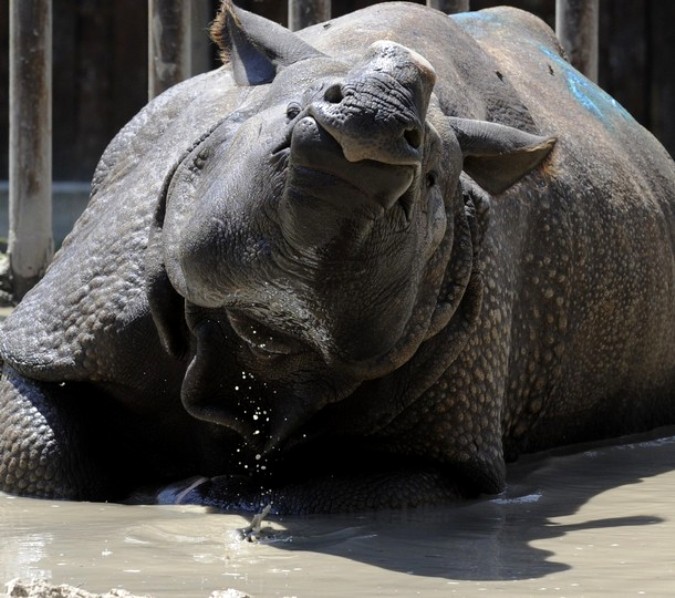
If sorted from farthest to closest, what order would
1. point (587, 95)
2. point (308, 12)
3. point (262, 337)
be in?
point (308, 12)
point (587, 95)
point (262, 337)

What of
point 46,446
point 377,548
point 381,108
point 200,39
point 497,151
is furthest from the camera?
point 200,39

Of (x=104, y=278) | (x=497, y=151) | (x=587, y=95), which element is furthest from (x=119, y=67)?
(x=497, y=151)

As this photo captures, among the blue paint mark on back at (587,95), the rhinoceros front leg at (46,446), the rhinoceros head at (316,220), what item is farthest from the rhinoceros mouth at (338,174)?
the blue paint mark on back at (587,95)

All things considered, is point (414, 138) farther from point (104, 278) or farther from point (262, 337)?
point (104, 278)

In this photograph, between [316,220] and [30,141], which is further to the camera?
[30,141]

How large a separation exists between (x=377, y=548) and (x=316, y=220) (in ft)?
2.66

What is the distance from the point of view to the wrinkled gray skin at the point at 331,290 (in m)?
4.21

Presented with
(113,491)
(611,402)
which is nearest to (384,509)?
(113,491)

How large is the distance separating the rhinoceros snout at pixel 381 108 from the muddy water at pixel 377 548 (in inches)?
36.6

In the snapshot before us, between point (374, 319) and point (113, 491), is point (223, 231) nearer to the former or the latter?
point (374, 319)

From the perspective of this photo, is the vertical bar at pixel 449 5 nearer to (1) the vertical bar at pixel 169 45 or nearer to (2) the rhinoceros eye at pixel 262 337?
(1) the vertical bar at pixel 169 45

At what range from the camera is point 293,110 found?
4.28 meters

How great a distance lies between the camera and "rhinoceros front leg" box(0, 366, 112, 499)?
16.8ft

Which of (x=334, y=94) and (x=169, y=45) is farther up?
(x=169, y=45)
